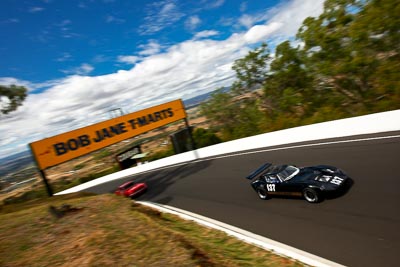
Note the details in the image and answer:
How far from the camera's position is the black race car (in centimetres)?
841

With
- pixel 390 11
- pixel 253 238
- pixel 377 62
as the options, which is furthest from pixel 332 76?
pixel 253 238

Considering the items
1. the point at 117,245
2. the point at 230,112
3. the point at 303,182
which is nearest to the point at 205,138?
the point at 230,112

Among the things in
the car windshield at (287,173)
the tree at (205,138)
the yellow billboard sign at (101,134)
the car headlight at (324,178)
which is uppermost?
the yellow billboard sign at (101,134)

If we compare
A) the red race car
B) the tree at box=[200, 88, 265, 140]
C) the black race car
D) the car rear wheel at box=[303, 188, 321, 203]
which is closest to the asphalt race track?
the car rear wheel at box=[303, 188, 321, 203]

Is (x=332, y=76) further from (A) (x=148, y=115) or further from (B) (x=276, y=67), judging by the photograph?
(A) (x=148, y=115)

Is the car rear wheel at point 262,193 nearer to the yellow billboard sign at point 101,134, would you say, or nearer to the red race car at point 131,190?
the red race car at point 131,190

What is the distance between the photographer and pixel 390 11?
22.9 metres

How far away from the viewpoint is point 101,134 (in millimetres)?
24594

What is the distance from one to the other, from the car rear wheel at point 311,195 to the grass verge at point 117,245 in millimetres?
3051

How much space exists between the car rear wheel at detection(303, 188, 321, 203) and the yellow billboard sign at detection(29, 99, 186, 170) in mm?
20030

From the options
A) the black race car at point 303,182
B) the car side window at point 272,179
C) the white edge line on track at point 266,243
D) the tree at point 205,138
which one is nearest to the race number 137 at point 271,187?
the black race car at point 303,182

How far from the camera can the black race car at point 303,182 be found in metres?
8.41

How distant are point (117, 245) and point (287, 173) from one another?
637cm

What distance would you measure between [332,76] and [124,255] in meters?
29.7
